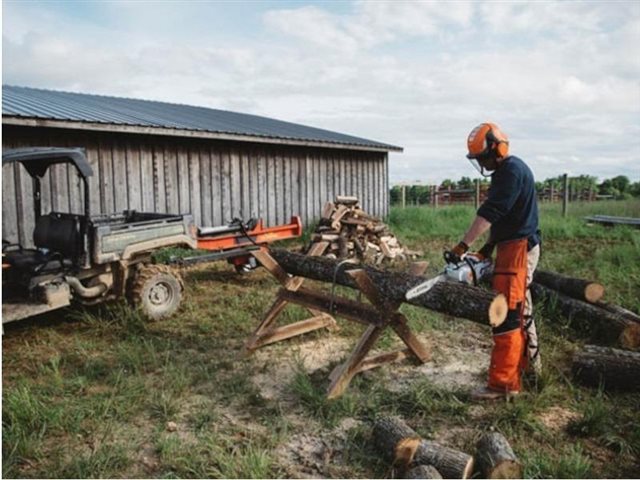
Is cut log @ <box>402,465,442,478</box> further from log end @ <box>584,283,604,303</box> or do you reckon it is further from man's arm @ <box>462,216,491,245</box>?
log end @ <box>584,283,604,303</box>

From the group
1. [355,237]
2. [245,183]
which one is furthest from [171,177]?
[355,237]

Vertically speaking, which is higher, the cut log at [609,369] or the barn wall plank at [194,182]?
the barn wall plank at [194,182]

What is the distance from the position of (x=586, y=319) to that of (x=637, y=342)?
2.04 feet

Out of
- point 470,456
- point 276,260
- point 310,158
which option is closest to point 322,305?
point 276,260

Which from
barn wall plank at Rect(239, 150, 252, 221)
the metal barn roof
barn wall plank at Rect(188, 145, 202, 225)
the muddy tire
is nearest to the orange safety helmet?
the muddy tire

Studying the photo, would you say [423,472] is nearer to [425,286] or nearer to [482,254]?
[425,286]

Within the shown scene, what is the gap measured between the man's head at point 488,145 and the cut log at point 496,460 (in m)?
2.18

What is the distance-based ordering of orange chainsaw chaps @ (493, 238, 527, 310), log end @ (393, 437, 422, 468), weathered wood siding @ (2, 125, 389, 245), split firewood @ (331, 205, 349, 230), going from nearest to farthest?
log end @ (393, 437, 422, 468) < orange chainsaw chaps @ (493, 238, 527, 310) < weathered wood siding @ (2, 125, 389, 245) < split firewood @ (331, 205, 349, 230)

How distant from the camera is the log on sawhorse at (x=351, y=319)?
4.34 m

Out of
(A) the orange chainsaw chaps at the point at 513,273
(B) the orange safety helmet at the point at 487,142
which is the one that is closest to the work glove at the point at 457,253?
(A) the orange chainsaw chaps at the point at 513,273

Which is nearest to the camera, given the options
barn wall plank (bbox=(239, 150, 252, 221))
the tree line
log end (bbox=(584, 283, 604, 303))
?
log end (bbox=(584, 283, 604, 303))

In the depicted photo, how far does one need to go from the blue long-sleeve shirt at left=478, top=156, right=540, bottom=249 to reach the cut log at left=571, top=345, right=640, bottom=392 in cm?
116

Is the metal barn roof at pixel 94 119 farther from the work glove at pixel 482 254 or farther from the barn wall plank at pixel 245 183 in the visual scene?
the work glove at pixel 482 254

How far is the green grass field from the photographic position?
3.28 meters
